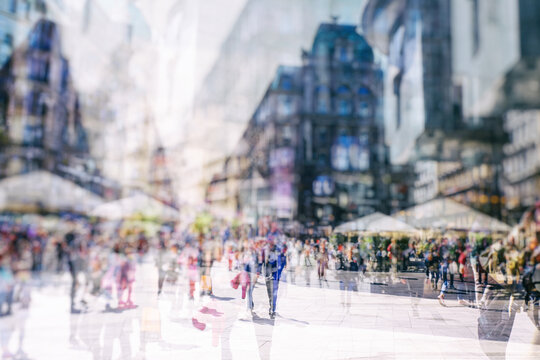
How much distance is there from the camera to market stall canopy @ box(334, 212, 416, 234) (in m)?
6.17

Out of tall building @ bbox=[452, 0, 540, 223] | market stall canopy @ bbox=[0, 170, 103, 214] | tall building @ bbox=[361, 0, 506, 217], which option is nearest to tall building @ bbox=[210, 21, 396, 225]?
tall building @ bbox=[361, 0, 506, 217]

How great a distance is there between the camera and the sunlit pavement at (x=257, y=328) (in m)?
4.70

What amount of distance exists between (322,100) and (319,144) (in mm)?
1041

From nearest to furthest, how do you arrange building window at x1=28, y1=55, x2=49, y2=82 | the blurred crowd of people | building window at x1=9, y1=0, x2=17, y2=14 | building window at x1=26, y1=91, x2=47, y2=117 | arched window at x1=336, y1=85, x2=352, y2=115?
the blurred crowd of people < building window at x1=26, y1=91, x2=47, y2=117 < arched window at x1=336, y1=85, x2=352, y2=115 < building window at x1=28, y1=55, x2=49, y2=82 < building window at x1=9, y1=0, x2=17, y2=14

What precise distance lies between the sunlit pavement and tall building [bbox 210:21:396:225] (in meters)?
1.77

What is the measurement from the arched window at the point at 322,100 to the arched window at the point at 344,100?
0.33 metres

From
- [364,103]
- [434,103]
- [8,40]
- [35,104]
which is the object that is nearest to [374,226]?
[364,103]

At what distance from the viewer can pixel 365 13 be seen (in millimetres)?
9797

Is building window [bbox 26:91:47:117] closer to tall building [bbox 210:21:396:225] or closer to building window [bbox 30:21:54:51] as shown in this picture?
building window [bbox 30:21:54:51]

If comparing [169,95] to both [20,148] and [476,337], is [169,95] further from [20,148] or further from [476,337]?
[476,337]

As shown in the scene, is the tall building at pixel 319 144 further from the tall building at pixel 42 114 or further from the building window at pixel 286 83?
the tall building at pixel 42 114

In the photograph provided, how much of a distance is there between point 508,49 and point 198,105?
757 centimetres

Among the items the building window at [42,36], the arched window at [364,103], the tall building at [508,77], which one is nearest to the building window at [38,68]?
the building window at [42,36]

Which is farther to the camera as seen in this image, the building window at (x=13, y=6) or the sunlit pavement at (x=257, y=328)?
the building window at (x=13, y=6)
